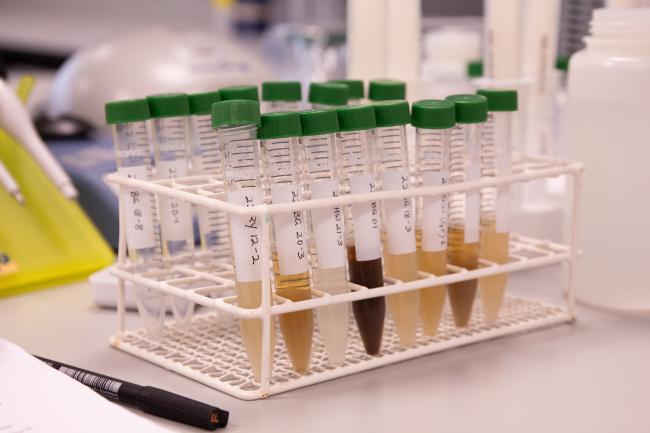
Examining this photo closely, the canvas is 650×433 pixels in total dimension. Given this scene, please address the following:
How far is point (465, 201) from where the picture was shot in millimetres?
826

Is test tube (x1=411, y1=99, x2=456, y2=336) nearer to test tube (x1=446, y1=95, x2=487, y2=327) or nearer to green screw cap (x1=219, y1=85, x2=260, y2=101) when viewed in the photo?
test tube (x1=446, y1=95, x2=487, y2=327)

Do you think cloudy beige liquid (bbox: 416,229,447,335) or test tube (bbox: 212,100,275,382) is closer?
test tube (bbox: 212,100,275,382)

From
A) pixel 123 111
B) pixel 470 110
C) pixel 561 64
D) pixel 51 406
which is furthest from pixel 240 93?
pixel 561 64

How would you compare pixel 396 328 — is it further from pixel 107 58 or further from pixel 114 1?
pixel 114 1

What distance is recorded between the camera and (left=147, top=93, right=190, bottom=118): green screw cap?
32.9 inches

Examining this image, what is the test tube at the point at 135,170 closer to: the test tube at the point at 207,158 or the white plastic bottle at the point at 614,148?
the test tube at the point at 207,158

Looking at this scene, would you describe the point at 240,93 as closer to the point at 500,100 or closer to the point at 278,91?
the point at 278,91

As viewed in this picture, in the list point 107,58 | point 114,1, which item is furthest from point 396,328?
point 114,1

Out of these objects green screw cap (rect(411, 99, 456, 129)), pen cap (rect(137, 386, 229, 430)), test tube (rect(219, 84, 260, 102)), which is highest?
test tube (rect(219, 84, 260, 102))

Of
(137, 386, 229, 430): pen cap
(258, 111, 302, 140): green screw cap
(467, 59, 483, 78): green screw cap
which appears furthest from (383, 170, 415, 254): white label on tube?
(467, 59, 483, 78): green screw cap

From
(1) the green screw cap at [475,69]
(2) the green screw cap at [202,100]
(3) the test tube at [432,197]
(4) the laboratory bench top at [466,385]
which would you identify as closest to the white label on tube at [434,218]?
(3) the test tube at [432,197]

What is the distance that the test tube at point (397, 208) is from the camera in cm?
75

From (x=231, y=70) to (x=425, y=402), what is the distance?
0.95 meters

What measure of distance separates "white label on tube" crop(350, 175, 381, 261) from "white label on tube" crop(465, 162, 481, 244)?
0.11 metres
